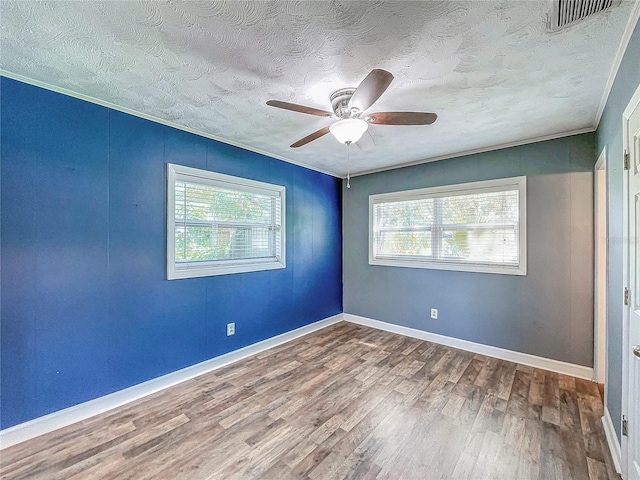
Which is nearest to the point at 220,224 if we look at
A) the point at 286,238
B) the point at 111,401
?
the point at 286,238

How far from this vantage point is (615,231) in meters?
1.83

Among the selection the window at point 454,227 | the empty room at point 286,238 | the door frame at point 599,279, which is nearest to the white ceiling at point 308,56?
the empty room at point 286,238

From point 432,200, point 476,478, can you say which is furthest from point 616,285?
point 432,200

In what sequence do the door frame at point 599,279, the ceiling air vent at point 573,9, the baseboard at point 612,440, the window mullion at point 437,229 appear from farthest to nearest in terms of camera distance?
the window mullion at point 437,229 → the door frame at point 599,279 → the baseboard at point 612,440 → the ceiling air vent at point 573,9

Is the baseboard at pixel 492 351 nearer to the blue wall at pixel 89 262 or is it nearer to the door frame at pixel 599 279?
the door frame at pixel 599 279

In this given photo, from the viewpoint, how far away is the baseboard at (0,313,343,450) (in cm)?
181

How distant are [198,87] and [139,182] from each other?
1030mm

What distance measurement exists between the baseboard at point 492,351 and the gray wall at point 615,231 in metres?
0.88

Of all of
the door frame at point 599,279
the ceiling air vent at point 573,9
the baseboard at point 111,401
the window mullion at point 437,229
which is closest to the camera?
the ceiling air vent at point 573,9

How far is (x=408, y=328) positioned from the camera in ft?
12.6

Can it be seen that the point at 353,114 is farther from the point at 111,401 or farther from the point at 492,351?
the point at 492,351

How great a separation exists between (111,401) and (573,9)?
3857mm

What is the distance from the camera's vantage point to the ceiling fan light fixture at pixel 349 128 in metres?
1.85

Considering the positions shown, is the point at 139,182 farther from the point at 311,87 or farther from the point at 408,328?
the point at 408,328
